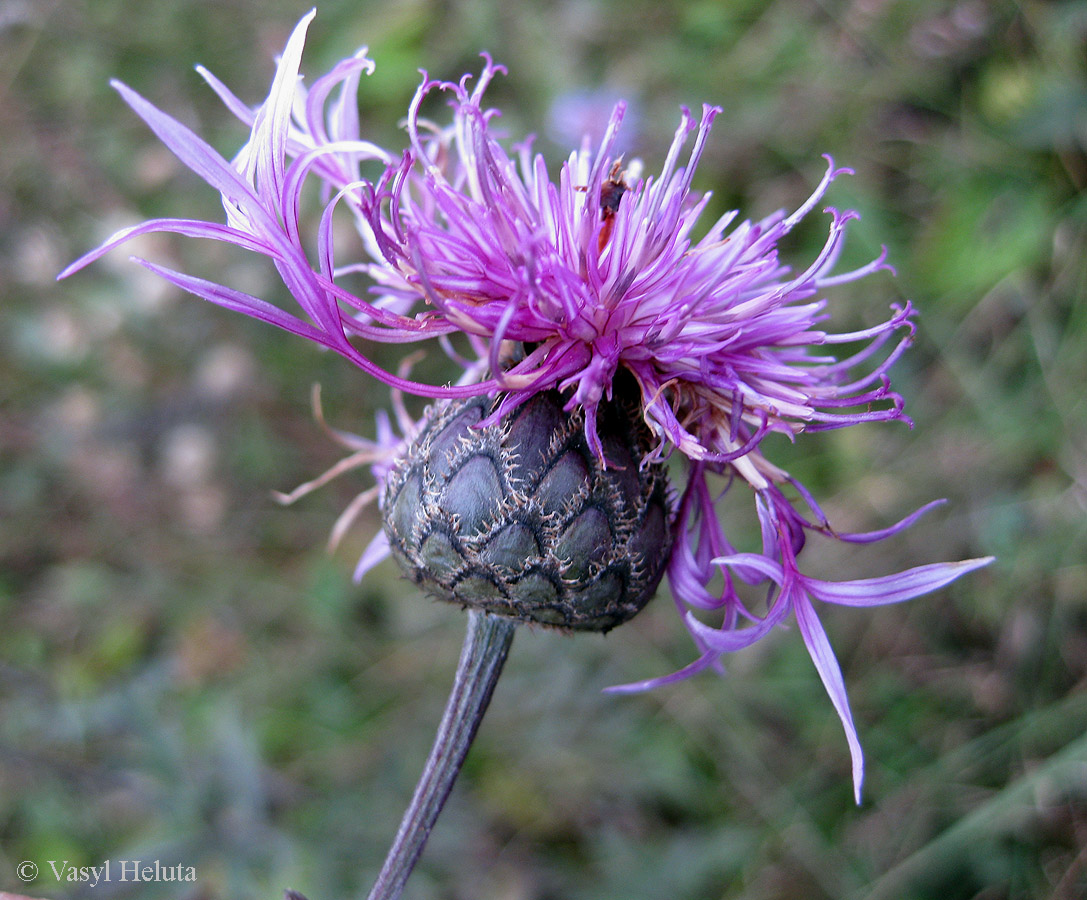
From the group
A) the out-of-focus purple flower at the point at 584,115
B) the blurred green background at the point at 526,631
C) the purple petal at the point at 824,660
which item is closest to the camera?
the purple petal at the point at 824,660

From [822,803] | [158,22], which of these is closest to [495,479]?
[822,803]

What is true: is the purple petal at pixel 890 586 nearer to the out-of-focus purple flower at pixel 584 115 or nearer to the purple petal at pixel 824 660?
the purple petal at pixel 824 660

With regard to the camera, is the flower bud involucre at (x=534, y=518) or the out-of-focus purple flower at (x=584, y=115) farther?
the out-of-focus purple flower at (x=584, y=115)

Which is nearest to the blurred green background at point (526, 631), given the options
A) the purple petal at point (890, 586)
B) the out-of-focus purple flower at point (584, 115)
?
the out-of-focus purple flower at point (584, 115)

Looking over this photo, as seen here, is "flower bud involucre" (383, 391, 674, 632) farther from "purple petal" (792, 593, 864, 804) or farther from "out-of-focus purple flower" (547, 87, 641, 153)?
"out-of-focus purple flower" (547, 87, 641, 153)

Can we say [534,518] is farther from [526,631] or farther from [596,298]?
[526,631]

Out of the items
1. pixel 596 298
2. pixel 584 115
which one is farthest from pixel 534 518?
pixel 584 115
